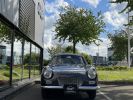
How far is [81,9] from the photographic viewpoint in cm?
5331

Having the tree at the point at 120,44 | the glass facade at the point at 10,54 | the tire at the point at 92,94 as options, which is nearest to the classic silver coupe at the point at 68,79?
the tire at the point at 92,94

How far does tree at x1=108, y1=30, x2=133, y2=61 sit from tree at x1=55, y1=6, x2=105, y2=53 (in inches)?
1568

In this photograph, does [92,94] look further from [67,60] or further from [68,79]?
[67,60]

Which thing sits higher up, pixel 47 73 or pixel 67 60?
pixel 67 60

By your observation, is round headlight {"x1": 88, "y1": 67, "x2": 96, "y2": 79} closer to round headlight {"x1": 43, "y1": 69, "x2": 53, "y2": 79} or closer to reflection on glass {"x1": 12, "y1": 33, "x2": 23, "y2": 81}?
round headlight {"x1": 43, "y1": 69, "x2": 53, "y2": 79}

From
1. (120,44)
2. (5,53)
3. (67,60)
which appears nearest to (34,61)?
(5,53)

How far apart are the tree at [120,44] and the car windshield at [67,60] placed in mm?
73404

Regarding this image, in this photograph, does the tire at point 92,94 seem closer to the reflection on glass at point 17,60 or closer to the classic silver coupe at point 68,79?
the classic silver coupe at point 68,79

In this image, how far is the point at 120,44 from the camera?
304 ft

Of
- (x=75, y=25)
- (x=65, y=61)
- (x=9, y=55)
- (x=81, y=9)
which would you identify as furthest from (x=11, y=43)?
(x=81, y=9)

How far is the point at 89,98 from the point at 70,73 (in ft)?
5.74

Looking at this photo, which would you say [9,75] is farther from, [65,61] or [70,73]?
[70,73]

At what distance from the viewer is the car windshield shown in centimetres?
1759

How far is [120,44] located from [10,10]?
7521cm
